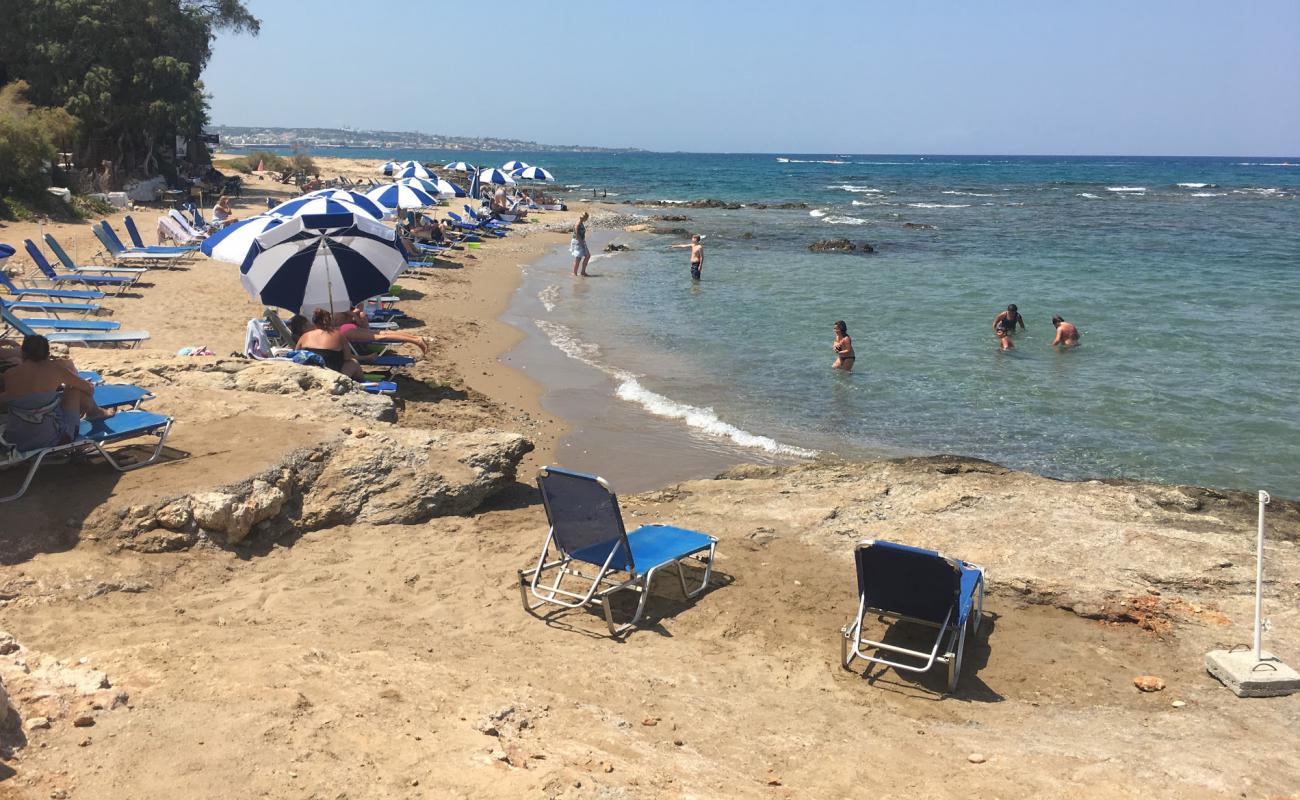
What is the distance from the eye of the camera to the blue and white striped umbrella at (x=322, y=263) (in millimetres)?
10039

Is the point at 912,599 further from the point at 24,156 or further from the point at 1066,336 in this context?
the point at 24,156

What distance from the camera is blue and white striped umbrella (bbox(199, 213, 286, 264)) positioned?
10.3m

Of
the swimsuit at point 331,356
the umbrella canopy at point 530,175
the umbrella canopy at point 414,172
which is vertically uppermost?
the umbrella canopy at point 530,175

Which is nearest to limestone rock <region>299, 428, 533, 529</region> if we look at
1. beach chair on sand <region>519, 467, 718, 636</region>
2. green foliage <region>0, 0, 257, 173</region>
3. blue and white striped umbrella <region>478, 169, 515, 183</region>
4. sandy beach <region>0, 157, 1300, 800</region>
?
sandy beach <region>0, 157, 1300, 800</region>

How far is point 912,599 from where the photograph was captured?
514 centimetres

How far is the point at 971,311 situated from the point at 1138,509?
12.9 m

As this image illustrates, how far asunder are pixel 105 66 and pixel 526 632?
3022cm

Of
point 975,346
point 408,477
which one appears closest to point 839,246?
point 975,346

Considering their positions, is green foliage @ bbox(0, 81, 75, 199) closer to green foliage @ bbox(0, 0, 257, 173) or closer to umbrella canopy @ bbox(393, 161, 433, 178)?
green foliage @ bbox(0, 0, 257, 173)

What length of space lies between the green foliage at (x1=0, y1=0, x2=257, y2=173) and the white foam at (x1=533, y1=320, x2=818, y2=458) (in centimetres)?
2116

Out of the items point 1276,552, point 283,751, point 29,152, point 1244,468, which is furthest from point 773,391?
point 29,152

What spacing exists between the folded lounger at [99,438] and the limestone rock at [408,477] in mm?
1163

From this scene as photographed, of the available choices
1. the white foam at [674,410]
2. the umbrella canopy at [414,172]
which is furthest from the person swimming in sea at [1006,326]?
the umbrella canopy at [414,172]

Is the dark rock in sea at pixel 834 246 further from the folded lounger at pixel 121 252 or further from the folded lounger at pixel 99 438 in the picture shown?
the folded lounger at pixel 99 438
